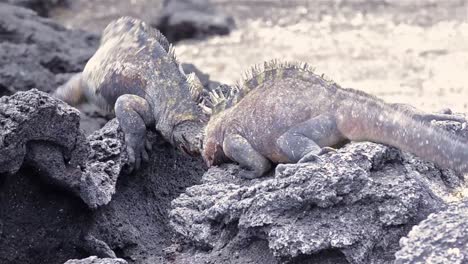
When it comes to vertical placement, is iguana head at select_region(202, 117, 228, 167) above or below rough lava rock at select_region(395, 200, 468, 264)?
below

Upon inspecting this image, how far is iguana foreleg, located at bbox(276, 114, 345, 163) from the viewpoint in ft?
14.0

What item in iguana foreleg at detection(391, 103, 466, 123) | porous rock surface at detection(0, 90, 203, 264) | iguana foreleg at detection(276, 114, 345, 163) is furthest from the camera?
iguana foreleg at detection(276, 114, 345, 163)

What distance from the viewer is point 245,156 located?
175 inches

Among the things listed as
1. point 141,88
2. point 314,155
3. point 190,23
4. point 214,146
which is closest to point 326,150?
point 314,155

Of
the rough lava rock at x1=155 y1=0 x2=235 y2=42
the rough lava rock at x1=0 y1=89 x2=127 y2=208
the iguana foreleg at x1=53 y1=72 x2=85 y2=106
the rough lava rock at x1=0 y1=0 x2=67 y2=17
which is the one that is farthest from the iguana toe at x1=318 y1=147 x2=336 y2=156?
the rough lava rock at x1=0 y1=0 x2=67 y2=17

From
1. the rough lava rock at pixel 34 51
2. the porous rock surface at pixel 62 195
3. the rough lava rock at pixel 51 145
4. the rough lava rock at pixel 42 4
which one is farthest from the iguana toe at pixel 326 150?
the rough lava rock at pixel 42 4

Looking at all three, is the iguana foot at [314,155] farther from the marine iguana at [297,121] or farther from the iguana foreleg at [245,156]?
the iguana foreleg at [245,156]

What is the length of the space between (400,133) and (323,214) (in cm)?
61

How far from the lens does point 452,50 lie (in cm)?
1119

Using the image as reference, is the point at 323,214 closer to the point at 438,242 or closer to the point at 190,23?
the point at 438,242

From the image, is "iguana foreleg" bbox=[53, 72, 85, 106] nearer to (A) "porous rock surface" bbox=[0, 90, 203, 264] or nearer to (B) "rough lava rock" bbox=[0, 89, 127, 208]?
(A) "porous rock surface" bbox=[0, 90, 203, 264]

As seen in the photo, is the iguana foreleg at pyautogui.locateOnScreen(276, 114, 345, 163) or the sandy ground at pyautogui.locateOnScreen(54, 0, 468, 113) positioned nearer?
the iguana foreleg at pyautogui.locateOnScreen(276, 114, 345, 163)

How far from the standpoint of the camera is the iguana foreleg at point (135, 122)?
4.76 m

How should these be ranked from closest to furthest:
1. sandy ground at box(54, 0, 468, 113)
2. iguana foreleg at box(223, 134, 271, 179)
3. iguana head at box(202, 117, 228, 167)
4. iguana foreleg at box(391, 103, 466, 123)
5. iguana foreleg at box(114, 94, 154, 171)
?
1. iguana foreleg at box(391, 103, 466, 123)
2. iguana foreleg at box(223, 134, 271, 179)
3. iguana head at box(202, 117, 228, 167)
4. iguana foreleg at box(114, 94, 154, 171)
5. sandy ground at box(54, 0, 468, 113)
